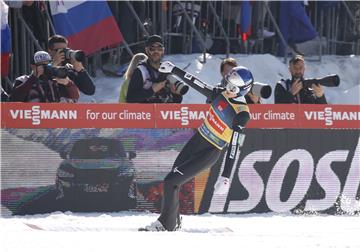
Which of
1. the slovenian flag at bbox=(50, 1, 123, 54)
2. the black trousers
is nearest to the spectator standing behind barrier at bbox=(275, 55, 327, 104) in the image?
the black trousers

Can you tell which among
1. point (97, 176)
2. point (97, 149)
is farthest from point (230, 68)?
point (97, 176)

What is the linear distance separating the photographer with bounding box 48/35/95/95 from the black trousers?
1804mm

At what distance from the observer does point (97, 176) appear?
29.6 feet

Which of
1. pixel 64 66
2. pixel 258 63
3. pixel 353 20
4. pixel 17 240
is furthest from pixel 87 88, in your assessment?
pixel 353 20

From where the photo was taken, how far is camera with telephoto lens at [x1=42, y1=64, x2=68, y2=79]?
8.83 m

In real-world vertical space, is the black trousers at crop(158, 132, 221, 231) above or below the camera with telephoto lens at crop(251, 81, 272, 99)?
below

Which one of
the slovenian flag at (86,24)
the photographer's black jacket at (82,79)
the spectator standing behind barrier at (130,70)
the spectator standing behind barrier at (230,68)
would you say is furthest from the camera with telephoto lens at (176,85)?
the slovenian flag at (86,24)

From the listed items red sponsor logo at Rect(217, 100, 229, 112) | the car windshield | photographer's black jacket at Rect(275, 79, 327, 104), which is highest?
red sponsor logo at Rect(217, 100, 229, 112)

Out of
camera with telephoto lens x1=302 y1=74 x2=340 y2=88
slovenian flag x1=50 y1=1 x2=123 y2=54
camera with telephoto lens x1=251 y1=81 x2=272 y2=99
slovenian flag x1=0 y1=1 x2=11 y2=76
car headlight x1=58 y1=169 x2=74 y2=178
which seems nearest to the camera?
car headlight x1=58 y1=169 x2=74 y2=178

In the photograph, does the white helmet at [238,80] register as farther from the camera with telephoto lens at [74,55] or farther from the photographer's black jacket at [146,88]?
the camera with telephoto lens at [74,55]

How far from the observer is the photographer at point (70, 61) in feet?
29.7

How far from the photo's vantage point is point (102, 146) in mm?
9070

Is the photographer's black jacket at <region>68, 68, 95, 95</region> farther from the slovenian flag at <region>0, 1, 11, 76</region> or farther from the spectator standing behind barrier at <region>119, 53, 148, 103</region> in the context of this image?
the slovenian flag at <region>0, 1, 11, 76</region>

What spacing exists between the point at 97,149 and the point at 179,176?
147 cm
